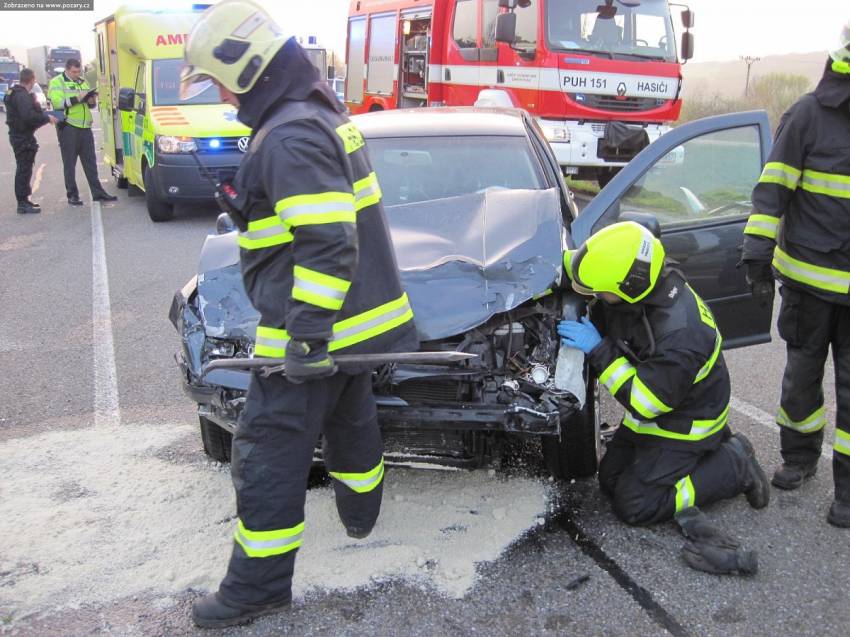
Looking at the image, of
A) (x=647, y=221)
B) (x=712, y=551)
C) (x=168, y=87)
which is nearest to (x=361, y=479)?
(x=712, y=551)

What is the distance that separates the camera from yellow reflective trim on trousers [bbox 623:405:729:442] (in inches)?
127

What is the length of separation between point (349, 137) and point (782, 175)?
1869 millimetres

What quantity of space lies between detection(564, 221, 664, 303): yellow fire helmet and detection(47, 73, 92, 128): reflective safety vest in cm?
962

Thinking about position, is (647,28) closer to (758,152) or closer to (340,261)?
(758,152)

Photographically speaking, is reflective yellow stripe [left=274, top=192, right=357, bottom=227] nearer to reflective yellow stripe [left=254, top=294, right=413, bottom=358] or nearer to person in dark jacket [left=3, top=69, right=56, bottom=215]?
reflective yellow stripe [left=254, top=294, right=413, bottom=358]

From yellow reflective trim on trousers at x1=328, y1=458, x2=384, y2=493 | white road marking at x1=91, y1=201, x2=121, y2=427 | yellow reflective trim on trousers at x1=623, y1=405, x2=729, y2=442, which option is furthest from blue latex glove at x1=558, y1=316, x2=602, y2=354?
white road marking at x1=91, y1=201, x2=121, y2=427

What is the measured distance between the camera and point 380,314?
103 inches

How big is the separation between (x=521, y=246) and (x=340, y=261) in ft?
4.30

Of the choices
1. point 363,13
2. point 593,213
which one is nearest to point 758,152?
point 593,213

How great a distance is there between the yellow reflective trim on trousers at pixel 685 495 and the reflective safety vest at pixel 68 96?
10043 millimetres

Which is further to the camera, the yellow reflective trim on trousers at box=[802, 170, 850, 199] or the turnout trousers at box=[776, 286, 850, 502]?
the turnout trousers at box=[776, 286, 850, 502]

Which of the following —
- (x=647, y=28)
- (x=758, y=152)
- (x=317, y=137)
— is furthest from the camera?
(x=647, y=28)

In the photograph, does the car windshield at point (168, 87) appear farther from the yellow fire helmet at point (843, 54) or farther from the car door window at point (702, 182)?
the yellow fire helmet at point (843, 54)

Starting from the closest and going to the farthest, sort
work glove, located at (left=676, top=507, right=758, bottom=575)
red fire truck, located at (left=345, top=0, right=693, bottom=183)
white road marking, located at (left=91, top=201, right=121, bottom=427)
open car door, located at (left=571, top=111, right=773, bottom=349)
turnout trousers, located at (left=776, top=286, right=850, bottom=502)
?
work glove, located at (left=676, top=507, right=758, bottom=575), turnout trousers, located at (left=776, top=286, right=850, bottom=502), open car door, located at (left=571, top=111, right=773, bottom=349), white road marking, located at (left=91, top=201, right=121, bottom=427), red fire truck, located at (left=345, top=0, right=693, bottom=183)
